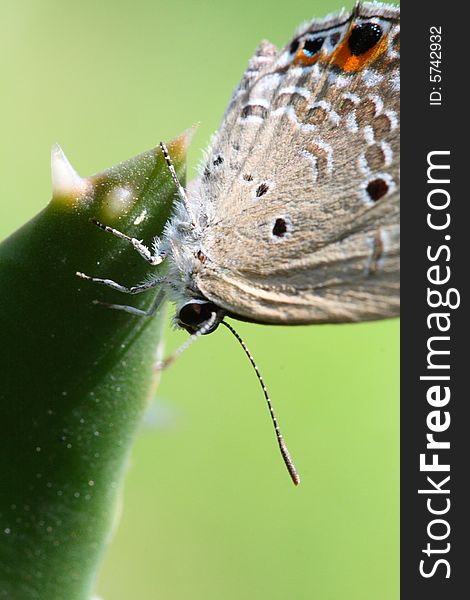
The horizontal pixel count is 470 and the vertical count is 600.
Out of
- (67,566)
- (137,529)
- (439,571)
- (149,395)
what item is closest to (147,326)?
(149,395)

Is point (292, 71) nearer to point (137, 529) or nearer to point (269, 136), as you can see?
point (269, 136)

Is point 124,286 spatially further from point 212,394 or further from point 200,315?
point 212,394

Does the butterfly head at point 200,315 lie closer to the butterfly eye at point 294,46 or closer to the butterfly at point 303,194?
the butterfly at point 303,194

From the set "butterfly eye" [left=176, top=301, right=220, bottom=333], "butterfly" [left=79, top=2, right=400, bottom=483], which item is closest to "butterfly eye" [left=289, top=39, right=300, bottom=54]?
"butterfly" [left=79, top=2, right=400, bottom=483]

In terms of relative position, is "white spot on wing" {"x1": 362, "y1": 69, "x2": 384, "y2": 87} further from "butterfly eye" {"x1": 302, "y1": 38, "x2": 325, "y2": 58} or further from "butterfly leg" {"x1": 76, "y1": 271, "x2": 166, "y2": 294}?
"butterfly leg" {"x1": 76, "y1": 271, "x2": 166, "y2": 294}

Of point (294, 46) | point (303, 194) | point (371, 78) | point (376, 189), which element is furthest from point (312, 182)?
point (294, 46)

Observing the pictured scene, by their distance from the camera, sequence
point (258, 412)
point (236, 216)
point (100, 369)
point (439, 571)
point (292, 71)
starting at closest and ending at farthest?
point (100, 369), point (439, 571), point (236, 216), point (292, 71), point (258, 412)

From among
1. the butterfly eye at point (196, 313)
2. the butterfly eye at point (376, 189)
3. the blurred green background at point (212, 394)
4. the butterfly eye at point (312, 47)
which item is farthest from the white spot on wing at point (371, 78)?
the blurred green background at point (212, 394)
